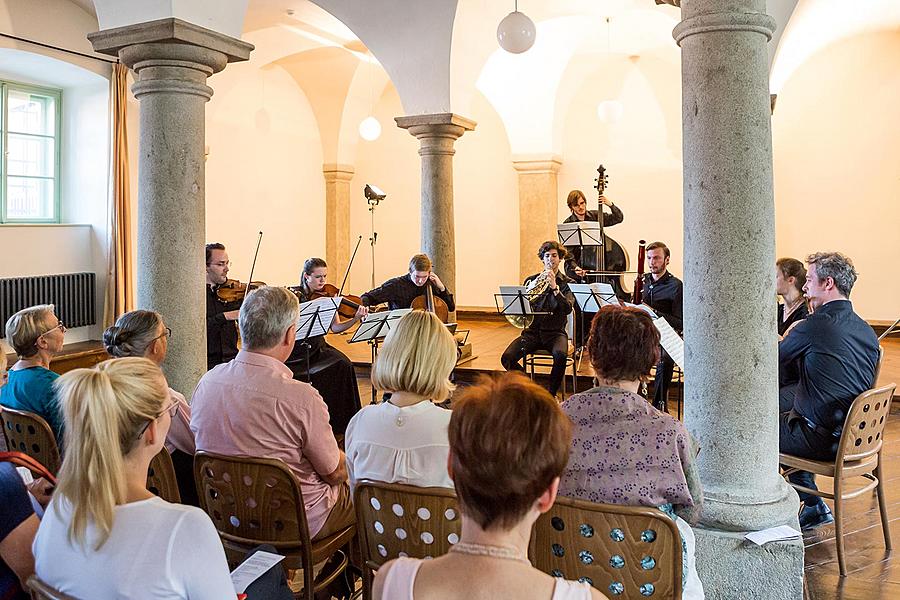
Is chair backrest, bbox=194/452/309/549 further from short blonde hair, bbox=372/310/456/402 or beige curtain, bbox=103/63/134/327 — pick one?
beige curtain, bbox=103/63/134/327

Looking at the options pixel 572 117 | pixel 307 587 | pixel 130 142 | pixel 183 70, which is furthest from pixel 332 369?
pixel 572 117

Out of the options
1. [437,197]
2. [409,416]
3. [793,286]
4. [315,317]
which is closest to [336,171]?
[437,197]

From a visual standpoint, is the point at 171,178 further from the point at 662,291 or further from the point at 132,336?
the point at 662,291

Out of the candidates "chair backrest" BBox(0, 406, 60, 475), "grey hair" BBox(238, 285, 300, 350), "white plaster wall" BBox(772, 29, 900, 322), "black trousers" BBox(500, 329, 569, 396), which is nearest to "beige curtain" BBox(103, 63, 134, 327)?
"black trousers" BBox(500, 329, 569, 396)

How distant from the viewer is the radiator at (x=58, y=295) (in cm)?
745

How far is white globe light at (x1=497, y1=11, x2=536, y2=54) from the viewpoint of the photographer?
5.92 meters

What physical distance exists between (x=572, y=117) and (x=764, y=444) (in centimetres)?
906

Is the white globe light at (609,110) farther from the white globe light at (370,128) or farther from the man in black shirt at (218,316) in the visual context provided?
the man in black shirt at (218,316)

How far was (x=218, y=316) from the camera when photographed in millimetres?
4969

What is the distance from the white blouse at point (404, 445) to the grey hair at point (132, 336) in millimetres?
1054

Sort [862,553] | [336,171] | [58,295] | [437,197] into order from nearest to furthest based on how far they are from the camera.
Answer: [862,553], [437,197], [58,295], [336,171]

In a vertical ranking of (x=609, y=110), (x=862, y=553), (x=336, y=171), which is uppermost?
(x=609, y=110)

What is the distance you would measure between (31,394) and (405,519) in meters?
1.75

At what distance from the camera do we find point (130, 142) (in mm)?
8359
